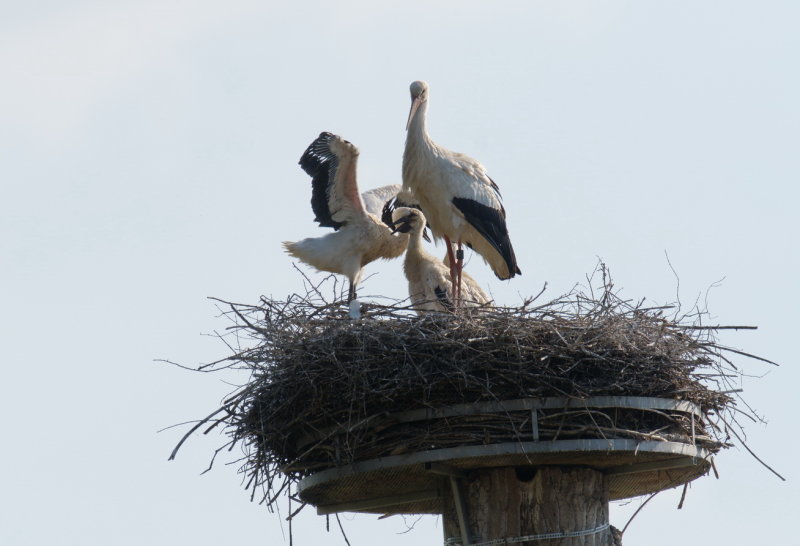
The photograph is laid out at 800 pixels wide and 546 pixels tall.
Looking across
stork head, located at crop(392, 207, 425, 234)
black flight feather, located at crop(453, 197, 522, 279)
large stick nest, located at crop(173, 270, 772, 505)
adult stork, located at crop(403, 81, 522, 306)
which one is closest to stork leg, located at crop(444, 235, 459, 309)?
adult stork, located at crop(403, 81, 522, 306)

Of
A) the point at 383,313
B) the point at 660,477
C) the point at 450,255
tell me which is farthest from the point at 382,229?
the point at 660,477

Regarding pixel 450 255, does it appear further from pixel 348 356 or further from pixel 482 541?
pixel 482 541

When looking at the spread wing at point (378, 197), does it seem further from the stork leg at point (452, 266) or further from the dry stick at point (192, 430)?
the dry stick at point (192, 430)

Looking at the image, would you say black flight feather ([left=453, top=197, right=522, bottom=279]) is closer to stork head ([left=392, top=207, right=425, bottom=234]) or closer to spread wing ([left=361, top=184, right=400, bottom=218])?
stork head ([left=392, top=207, right=425, bottom=234])

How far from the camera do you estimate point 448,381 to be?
238 inches

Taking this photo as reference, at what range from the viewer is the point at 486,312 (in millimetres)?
6715

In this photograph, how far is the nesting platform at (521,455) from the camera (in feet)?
18.9

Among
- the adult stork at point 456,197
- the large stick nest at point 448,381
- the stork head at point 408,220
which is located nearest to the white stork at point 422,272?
the stork head at point 408,220

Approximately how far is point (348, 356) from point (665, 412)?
1567 millimetres

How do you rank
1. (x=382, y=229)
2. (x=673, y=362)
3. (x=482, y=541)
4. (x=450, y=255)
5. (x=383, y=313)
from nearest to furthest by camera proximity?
1. (x=482, y=541)
2. (x=673, y=362)
3. (x=383, y=313)
4. (x=450, y=255)
5. (x=382, y=229)

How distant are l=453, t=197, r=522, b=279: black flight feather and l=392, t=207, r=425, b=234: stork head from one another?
0.94 meters

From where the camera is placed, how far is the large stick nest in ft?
19.5

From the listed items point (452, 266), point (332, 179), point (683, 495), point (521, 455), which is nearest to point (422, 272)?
point (452, 266)

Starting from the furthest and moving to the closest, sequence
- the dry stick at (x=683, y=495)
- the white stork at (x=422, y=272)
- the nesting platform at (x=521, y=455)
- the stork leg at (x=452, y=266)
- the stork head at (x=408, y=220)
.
Result: 1. the stork head at (x=408, y=220)
2. the white stork at (x=422, y=272)
3. the stork leg at (x=452, y=266)
4. the dry stick at (x=683, y=495)
5. the nesting platform at (x=521, y=455)
